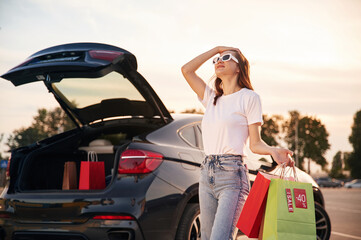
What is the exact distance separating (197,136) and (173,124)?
14.1 inches

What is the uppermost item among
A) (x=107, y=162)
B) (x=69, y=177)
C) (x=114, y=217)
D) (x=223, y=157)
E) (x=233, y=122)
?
(x=233, y=122)

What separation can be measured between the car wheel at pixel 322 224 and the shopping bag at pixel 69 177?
9.58ft

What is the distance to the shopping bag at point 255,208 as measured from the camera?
9.50 ft

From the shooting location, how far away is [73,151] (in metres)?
5.25

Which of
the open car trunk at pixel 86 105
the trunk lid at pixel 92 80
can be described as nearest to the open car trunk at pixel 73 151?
the open car trunk at pixel 86 105

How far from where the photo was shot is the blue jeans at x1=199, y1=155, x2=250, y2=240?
303 centimetres

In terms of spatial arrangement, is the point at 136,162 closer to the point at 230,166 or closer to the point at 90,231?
the point at 90,231

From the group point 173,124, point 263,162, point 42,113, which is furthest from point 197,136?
point 42,113

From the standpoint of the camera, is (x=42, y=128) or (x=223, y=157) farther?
(x=42, y=128)

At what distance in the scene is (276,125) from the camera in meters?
81.4

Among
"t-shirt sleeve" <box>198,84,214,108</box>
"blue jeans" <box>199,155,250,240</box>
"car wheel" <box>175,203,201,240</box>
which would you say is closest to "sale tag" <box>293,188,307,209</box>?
"blue jeans" <box>199,155,250,240</box>

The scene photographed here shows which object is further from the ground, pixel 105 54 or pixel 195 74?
pixel 105 54

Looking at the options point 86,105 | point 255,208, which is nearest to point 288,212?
point 255,208

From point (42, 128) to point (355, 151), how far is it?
195ft
